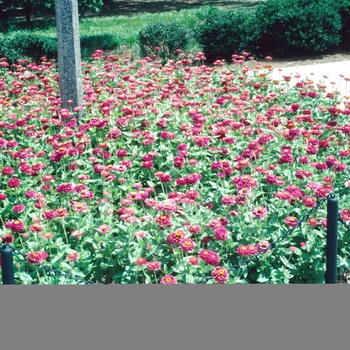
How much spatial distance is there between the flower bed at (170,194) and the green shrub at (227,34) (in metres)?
4.69

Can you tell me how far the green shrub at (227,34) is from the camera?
440 inches

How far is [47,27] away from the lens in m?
16.8

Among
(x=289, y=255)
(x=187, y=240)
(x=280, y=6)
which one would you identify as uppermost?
(x=280, y=6)

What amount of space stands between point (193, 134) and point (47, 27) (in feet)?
41.3

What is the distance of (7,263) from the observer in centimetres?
285

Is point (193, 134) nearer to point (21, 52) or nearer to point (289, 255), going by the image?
point (289, 255)

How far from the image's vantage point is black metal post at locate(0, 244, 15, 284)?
280cm

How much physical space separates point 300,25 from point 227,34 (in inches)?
49.8

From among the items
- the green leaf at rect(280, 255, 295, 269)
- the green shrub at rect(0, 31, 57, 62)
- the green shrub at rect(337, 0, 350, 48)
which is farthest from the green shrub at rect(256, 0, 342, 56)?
the green leaf at rect(280, 255, 295, 269)

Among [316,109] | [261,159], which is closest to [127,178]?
[261,159]

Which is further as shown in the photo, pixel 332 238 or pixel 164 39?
pixel 164 39

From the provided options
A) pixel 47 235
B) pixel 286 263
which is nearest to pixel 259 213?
pixel 286 263

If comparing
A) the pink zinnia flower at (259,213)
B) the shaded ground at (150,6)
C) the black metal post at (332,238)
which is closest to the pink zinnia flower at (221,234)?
the pink zinnia flower at (259,213)

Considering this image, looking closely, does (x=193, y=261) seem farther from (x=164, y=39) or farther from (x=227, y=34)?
(x=227, y=34)
